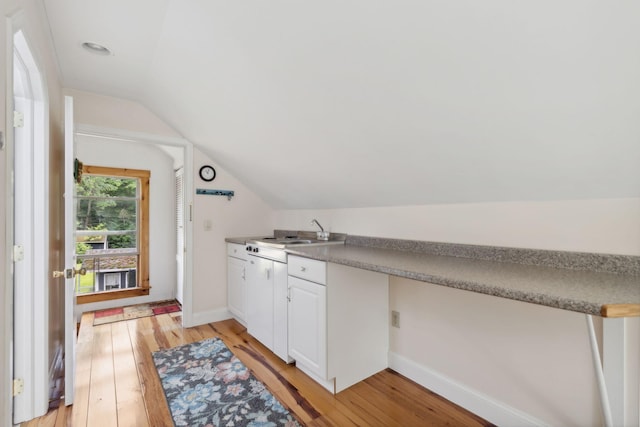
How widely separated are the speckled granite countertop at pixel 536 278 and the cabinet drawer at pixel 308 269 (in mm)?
Answer: 131

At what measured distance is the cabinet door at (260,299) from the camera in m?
2.59

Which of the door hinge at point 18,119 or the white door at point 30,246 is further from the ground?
the door hinge at point 18,119

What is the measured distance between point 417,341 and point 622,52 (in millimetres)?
1854

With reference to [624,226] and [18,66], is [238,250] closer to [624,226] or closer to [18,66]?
[18,66]

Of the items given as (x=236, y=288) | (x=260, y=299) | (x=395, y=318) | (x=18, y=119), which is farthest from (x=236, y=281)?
(x=18, y=119)

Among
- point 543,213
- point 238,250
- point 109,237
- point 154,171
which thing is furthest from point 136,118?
point 543,213

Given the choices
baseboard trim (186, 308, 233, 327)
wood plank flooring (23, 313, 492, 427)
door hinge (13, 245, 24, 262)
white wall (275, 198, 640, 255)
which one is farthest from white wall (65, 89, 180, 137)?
white wall (275, 198, 640, 255)

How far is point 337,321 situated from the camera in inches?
80.1

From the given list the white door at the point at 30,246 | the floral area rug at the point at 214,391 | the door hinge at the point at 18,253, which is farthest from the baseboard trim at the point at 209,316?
the door hinge at the point at 18,253

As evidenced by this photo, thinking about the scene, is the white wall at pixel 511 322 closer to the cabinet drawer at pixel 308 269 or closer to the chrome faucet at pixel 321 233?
the cabinet drawer at pixel 308 269

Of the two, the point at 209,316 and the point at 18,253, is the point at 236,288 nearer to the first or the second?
the point at 209,316

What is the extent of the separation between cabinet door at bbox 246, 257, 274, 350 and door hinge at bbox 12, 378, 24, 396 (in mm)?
1519

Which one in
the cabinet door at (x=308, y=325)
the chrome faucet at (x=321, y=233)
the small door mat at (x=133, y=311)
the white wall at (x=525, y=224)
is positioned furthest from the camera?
the small door mat at (x=133, y=311)

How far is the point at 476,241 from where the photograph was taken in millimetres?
1840
